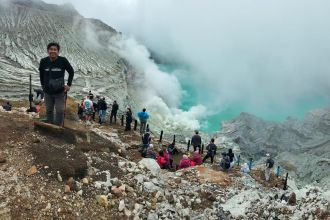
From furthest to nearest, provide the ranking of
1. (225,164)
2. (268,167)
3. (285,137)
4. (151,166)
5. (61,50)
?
(285,137), (61,50), (268,167), (225,164), (151,166)

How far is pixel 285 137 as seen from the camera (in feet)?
345

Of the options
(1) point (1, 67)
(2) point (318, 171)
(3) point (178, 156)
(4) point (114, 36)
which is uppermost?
(4) point (114, 36)

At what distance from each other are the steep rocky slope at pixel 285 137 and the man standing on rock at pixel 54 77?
6634cm

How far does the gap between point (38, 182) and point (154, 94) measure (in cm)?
10218

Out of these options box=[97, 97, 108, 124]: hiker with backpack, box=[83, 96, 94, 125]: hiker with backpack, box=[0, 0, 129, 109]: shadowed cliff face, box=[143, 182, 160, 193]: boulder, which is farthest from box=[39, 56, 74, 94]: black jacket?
box=[0, 0, 129, 109]: shadowed cliff face

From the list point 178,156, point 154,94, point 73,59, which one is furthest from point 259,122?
point 178,156

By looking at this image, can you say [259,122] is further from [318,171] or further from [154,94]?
[318,171]

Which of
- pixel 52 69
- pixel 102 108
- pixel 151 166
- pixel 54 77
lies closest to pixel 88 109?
pixel 102 108

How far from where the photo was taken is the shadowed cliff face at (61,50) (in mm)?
80512

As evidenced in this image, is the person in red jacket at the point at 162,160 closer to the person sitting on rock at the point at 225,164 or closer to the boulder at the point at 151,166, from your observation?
the person sitting on rock at the point at 225,164

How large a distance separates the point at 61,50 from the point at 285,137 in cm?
5270

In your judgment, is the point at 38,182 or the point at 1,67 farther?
the point at 1,67

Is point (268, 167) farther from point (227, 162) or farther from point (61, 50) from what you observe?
point (61, 50)

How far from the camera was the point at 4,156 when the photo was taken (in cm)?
1226
